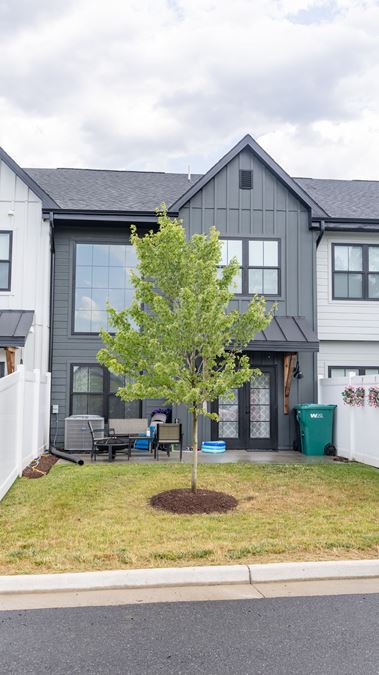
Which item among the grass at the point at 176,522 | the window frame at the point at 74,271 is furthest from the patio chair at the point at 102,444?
the window frame at the point at 74,271

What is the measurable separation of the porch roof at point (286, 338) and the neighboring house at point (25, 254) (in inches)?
202

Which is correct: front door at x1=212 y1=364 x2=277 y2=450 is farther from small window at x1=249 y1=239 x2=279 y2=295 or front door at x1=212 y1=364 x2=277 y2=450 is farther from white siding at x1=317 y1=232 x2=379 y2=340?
white siding at x1=317 y1=232 x2=379 y2=340

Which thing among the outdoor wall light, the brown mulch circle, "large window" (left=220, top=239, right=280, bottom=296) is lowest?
the brown mulch circle

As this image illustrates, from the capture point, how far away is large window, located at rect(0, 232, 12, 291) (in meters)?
12.8

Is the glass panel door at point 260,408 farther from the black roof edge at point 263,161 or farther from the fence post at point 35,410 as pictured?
the fence post at point 35,410

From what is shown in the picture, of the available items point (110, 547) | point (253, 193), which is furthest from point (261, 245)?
point (110, 547)

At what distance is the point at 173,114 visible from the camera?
24.1 metres

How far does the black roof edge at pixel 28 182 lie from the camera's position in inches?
501

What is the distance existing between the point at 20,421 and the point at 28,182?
6.61 m

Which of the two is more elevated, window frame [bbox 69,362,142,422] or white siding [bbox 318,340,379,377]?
white siding [bbox 318,340,379,377]

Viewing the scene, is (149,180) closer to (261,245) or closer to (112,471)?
(261,245)

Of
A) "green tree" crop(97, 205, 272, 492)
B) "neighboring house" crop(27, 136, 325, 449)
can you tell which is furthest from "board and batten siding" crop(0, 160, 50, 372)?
"green tree" crop(97, 205, 272, 492)

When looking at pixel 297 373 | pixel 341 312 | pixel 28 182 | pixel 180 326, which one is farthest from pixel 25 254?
pixel 341 312

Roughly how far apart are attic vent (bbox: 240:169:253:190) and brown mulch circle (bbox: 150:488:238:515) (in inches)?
333
